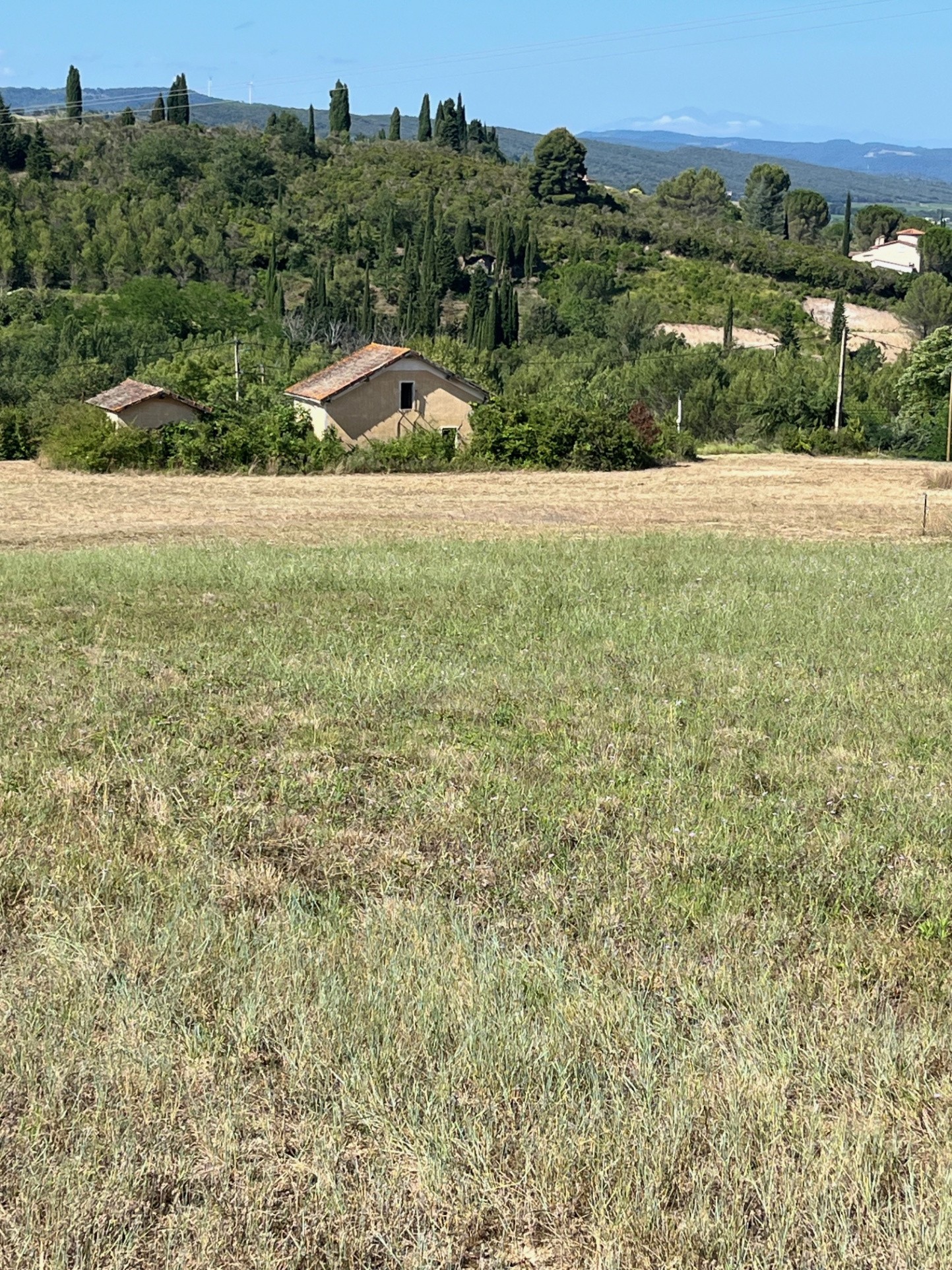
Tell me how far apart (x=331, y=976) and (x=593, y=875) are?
1.60 metres

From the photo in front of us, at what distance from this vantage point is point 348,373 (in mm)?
49594

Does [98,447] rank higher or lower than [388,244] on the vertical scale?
lower

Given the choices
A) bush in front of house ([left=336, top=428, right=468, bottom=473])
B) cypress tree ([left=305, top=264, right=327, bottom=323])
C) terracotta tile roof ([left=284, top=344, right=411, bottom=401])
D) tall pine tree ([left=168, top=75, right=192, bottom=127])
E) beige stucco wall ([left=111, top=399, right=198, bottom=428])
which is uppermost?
tall pine tree ([left=168, top=75, right=192, bottom=127])

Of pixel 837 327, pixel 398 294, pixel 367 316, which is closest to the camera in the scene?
pixel 367 316

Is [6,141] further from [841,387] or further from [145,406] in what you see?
[841,387]

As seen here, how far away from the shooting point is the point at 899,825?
650cm

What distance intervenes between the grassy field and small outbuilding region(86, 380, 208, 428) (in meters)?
38.3

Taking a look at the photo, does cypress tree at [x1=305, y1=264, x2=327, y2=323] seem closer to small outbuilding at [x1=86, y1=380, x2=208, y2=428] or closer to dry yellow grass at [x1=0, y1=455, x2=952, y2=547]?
small outbuilding at [x1=86, y1=380, x2=208, y2=428]

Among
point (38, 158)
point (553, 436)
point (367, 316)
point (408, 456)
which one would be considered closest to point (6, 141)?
point (38, 158)

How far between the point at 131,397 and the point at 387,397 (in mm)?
9567

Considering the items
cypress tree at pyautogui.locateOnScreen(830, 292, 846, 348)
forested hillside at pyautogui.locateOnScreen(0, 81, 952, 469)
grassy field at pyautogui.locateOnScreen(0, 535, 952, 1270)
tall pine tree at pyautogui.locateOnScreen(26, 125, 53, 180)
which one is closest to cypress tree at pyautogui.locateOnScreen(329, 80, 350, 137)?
forested hillside at pyautogui.locateOnScreen(0, 81, 952, 469)

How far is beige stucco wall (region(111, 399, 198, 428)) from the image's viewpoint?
154ft

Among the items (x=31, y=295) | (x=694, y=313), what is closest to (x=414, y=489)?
(x=31, y=295)

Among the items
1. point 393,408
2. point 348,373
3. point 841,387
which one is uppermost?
point 348,373
